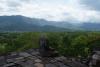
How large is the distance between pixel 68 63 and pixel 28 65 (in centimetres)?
279

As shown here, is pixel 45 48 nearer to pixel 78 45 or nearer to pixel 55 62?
pixel 55 62

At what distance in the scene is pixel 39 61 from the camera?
14.0m

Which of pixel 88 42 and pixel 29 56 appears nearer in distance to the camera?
pixel 29 56

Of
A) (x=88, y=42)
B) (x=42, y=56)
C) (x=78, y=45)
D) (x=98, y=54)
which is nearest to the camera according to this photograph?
(x=42, y=56)

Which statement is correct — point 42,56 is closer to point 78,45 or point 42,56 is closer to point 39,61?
point 39,61

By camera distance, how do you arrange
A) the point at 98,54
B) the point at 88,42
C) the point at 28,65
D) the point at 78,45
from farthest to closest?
the point at 78,45
the point at 88,42
the point at 98,54
the point at 28,65

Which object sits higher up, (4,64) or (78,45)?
(4,64)

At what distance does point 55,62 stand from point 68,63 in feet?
3.17

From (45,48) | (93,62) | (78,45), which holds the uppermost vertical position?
(45,48)

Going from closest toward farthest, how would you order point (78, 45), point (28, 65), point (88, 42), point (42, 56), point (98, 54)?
point (28, 65), point (42, 56), point (98, 54), point (88, 42), point (78, 45)

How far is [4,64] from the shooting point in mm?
13977

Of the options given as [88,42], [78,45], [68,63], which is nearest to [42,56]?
[68,63]

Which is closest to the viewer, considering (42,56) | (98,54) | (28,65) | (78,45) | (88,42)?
(28,65)

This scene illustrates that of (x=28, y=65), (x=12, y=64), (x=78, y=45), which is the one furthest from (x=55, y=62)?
(x=78, y=45)
